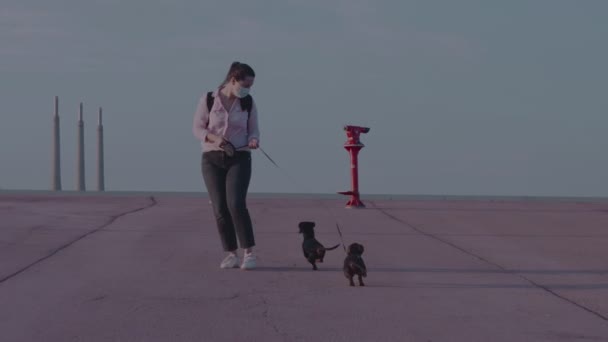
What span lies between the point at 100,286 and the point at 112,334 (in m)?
1.80

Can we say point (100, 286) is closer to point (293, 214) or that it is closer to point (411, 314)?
point (411, 314)

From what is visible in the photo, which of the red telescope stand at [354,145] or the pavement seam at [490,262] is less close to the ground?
the red telescope stand at [354,145]

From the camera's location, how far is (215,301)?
291 inches

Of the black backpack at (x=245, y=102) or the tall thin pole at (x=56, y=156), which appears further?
the tall thin pole at (x=56, y=156)

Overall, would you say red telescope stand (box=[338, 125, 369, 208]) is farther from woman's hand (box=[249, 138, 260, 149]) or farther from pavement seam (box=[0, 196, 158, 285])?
woman's hand (box=[249, 138, 260, 149])

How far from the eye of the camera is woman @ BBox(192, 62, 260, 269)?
29.6ft

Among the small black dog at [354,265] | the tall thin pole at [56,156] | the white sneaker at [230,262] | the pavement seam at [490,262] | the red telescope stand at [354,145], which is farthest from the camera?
the tall thin pole at [56,156]

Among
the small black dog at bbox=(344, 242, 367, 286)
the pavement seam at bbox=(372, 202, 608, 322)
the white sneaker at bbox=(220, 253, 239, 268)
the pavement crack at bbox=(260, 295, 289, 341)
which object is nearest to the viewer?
the pavement crack at bbox=(260, 295, 289, 341)

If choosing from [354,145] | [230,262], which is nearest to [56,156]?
[354,145]

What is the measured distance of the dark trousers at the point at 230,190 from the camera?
9078 mm

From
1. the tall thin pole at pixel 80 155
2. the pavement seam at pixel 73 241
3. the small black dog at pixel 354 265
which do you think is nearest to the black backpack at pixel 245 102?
the small black dog at pixel 354 265

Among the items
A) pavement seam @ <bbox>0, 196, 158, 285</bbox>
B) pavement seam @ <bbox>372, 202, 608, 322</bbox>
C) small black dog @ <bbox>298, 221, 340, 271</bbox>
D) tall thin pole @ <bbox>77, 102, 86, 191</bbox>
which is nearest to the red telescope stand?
pavement seam @ <bbox>372, 202, 608, 322</bbox>

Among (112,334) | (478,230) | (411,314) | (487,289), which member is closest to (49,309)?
(112,334)

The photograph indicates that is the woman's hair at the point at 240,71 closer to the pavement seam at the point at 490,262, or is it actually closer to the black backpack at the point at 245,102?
the black backpack at the point at 245,102
